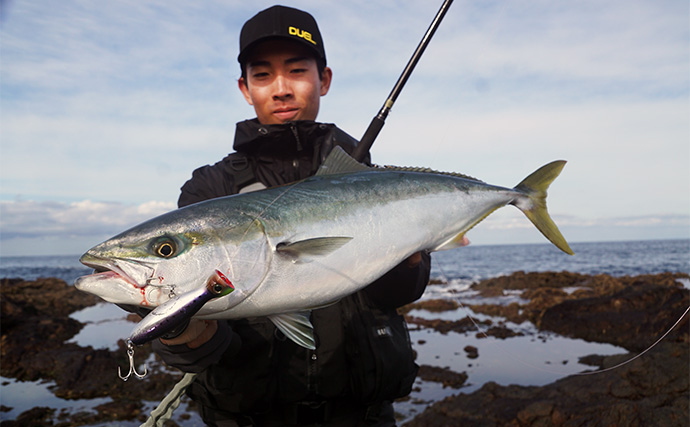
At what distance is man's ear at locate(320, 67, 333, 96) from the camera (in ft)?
13.3

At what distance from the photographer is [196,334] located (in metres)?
2.37

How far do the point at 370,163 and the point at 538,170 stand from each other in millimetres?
1389

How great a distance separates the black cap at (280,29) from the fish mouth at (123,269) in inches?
82.4

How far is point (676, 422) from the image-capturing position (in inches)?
203

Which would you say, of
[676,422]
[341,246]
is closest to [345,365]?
[341,246]

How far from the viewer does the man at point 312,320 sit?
123 inches

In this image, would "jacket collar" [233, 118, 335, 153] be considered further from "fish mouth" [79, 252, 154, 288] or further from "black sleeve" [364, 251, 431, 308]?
"fish mouth" [79, 252, 154, 288]

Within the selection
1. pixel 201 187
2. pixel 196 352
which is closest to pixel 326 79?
pixel 201 187

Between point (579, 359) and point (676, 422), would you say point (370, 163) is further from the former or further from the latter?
point (579, 359)

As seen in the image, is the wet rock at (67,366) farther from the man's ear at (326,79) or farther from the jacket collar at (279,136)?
the man's ear at (326,79)

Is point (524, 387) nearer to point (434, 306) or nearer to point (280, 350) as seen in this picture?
point (280, 350)

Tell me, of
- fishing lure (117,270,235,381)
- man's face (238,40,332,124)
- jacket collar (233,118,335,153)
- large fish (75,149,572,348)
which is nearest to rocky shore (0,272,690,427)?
large fish (75,149,572,348)

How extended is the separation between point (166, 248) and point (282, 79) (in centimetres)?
193

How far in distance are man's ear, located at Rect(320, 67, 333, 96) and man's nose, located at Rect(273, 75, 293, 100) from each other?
22.1 inches
